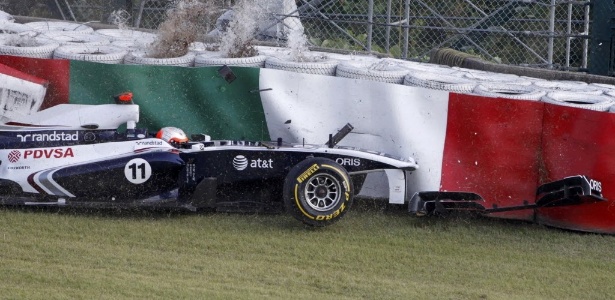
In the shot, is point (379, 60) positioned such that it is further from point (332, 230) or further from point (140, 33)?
point (140, 33)

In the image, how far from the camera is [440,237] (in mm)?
7508

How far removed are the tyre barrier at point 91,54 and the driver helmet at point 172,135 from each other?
1.24 metres

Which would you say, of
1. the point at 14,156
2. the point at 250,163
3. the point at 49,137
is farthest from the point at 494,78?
the point at 14,156

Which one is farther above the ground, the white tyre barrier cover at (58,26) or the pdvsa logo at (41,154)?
the white tyre barrier cover at (58,26)

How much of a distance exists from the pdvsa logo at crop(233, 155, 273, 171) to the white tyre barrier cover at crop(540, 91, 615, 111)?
2.41m

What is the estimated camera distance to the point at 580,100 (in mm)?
8320

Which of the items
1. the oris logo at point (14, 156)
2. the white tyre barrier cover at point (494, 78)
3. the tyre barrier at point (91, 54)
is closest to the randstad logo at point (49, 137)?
the oris logo at point (14, 156)

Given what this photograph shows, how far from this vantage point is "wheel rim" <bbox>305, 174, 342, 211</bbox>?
740cm

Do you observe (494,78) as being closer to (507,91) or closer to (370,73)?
(507,91)

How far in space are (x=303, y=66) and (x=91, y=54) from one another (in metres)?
2.00

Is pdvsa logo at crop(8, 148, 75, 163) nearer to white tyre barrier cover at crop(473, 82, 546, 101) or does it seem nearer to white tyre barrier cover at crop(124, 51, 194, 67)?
white tyre barrier cover at crop(124, 51, 194, 67)

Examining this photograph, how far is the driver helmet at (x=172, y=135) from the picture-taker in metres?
7.87

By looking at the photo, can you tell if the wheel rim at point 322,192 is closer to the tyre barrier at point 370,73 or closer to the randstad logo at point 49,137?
the tyre barrier at point 370,73

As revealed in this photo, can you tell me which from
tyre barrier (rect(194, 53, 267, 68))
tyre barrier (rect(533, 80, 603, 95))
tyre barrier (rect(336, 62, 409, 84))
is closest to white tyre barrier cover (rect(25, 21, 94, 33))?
tyre barrier (rect(194, 53, 267, 68))
